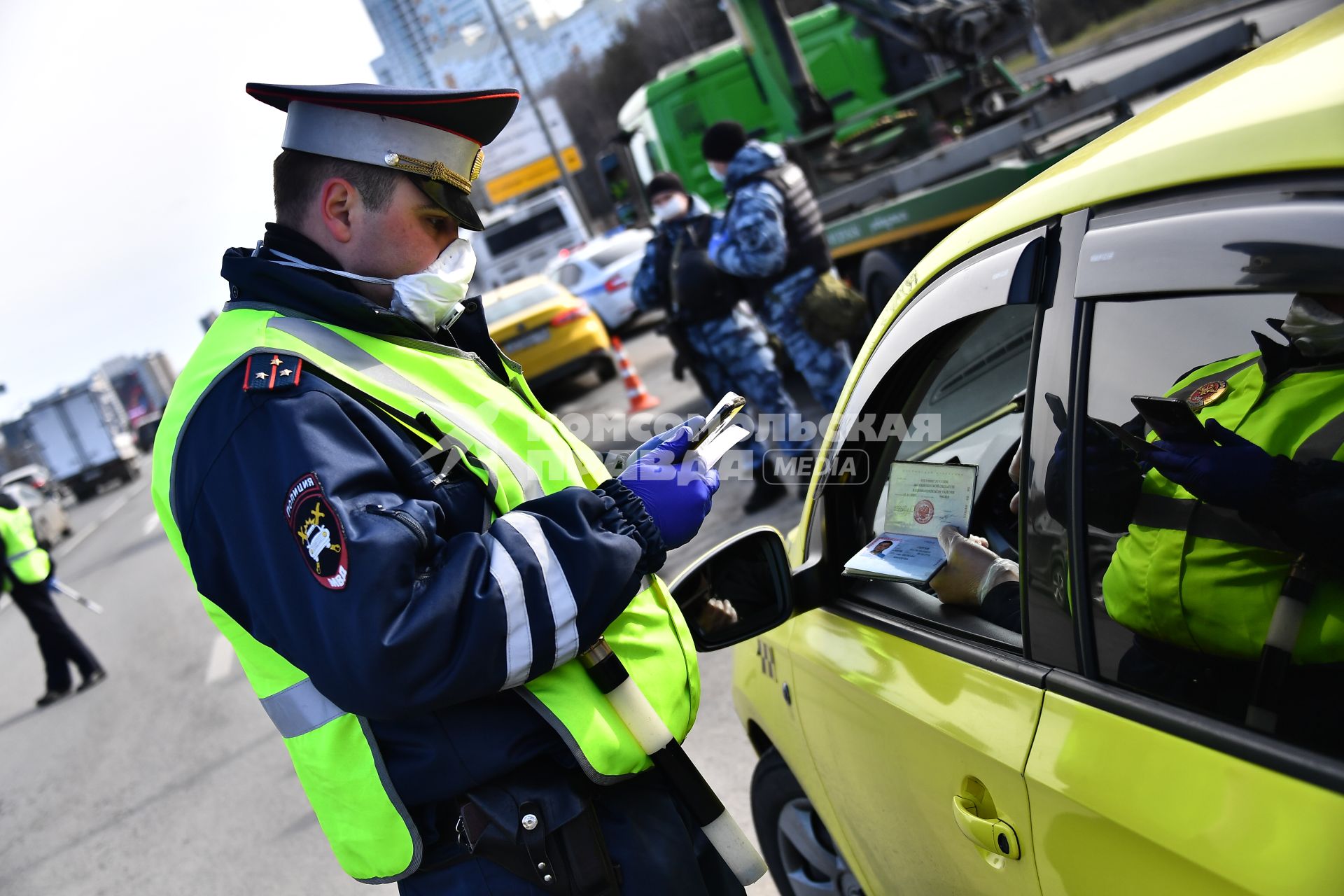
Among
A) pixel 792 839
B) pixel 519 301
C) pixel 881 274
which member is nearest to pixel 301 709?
pixel 792 839

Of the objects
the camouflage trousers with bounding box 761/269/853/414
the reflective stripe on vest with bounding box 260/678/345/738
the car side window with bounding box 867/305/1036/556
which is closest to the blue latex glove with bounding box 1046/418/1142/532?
the car side window with bounding box 867/305/1036/556

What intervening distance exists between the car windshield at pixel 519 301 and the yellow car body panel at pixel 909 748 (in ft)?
32.2

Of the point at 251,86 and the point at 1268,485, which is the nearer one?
the point at 1268,485

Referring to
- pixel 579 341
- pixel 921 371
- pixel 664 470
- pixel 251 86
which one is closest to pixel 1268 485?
pixel 921 371

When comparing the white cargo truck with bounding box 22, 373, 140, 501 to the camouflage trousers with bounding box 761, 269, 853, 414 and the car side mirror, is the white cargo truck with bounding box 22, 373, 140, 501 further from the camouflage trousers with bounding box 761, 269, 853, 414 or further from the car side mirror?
the car side mirror

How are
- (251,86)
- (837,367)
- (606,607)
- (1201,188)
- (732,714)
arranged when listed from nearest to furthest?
1. (1201,188)
2. (606,607)
3. (251,86)
4. (732,714)
5. (837,367)

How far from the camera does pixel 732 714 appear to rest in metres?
4.23

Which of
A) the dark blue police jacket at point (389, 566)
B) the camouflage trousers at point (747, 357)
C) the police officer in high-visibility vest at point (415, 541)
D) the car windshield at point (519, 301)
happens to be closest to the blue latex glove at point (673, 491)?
the police officer in high-visibility vest at point (415, 541)

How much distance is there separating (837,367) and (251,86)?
443 cm

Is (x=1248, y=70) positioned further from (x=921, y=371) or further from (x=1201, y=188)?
(x=921, y=371)

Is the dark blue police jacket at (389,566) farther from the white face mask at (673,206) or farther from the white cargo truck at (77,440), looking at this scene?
the white cargo truck at (77,440)

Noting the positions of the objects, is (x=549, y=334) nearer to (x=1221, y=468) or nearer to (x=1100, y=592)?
(x=1100, y=592)

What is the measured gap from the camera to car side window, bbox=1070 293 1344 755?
1184 millimetres

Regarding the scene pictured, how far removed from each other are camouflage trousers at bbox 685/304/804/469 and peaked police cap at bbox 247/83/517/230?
14.2 ft
